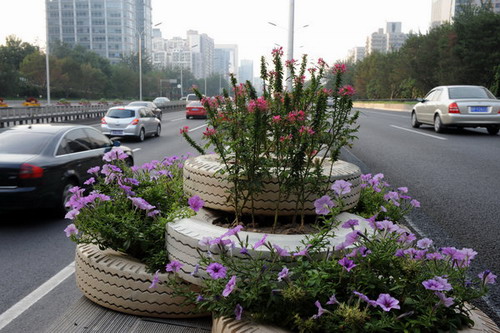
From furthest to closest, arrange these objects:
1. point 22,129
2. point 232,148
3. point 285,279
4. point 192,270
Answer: point 22,129 < point 232,148 < point 192,270 < point 285,279

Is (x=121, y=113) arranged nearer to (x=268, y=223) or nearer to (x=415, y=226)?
(x=415, y=226)

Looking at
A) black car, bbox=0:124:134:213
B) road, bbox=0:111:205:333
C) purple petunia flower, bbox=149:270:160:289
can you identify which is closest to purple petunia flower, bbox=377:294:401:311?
purple petunia flower, bbox=149:270:160:289

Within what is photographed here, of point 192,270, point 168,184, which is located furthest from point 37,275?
point 192,270

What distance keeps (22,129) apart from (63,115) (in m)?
23.4

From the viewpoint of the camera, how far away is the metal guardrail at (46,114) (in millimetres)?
24672

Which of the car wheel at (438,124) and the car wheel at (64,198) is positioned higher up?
the car wheel at (438,124)

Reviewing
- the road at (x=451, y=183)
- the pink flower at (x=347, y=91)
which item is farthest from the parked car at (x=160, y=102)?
the pink flower at (x=347, y=91)

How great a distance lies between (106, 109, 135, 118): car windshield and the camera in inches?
743

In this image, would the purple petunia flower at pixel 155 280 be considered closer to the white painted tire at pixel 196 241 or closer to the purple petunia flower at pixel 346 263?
the white painted tire at pixel 196 241

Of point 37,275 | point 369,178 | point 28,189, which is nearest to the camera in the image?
point 369,178

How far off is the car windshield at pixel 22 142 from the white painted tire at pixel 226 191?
15.8 feet

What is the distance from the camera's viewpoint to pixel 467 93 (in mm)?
16484

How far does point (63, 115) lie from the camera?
2941 cm

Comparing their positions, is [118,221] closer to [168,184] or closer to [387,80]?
[168,184]
